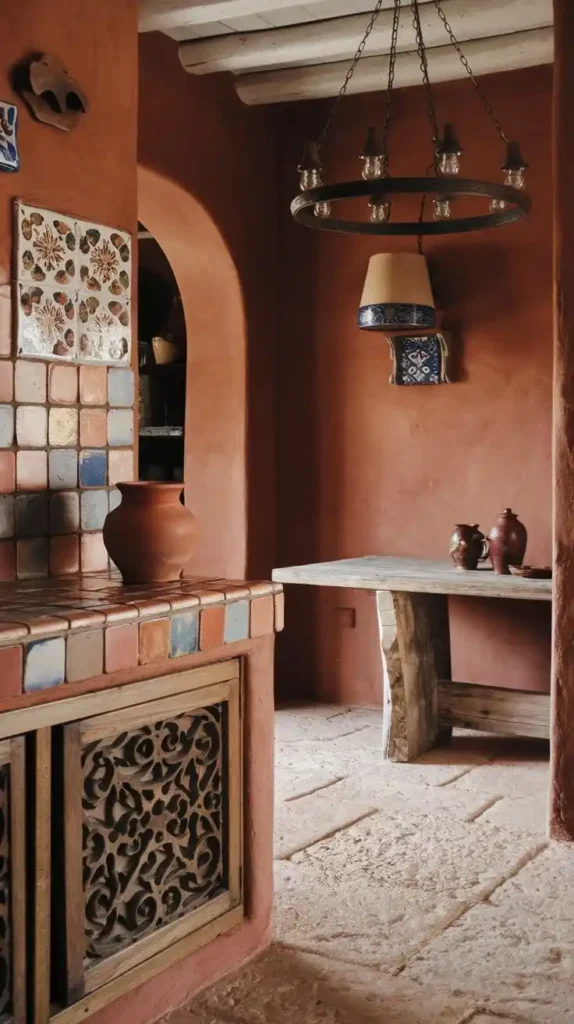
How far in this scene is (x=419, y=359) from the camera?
5195 mm

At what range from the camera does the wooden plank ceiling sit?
165 inches

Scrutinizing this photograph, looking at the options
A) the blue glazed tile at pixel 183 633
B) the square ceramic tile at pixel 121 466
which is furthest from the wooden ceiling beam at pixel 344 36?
the blue glazed tile at pixel 183 633

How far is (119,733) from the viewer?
225 centimetres

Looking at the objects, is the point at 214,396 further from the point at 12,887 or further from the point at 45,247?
the point at 12,887

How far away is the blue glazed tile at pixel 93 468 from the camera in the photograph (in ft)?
10.1

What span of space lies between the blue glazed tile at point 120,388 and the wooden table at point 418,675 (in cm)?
136

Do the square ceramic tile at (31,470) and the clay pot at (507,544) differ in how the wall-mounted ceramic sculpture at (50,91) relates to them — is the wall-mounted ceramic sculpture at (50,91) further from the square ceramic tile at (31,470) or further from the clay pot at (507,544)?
the clay pot at (507,544)

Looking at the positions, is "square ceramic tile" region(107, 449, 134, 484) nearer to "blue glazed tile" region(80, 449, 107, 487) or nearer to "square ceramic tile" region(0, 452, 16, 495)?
"blue glazed tile" region(80, 449, 107, 487)

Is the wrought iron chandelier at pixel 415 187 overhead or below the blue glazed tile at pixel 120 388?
overhead

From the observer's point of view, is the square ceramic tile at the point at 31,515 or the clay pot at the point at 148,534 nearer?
the clay pot at the point at 148,534

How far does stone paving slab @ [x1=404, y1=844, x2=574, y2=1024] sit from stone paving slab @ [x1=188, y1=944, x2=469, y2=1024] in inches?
3.0

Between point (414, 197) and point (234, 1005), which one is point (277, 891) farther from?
point (414, 197)

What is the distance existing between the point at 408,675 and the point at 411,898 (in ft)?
5.01

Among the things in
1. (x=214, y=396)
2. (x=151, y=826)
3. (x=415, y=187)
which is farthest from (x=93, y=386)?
(x=214, y=396)
